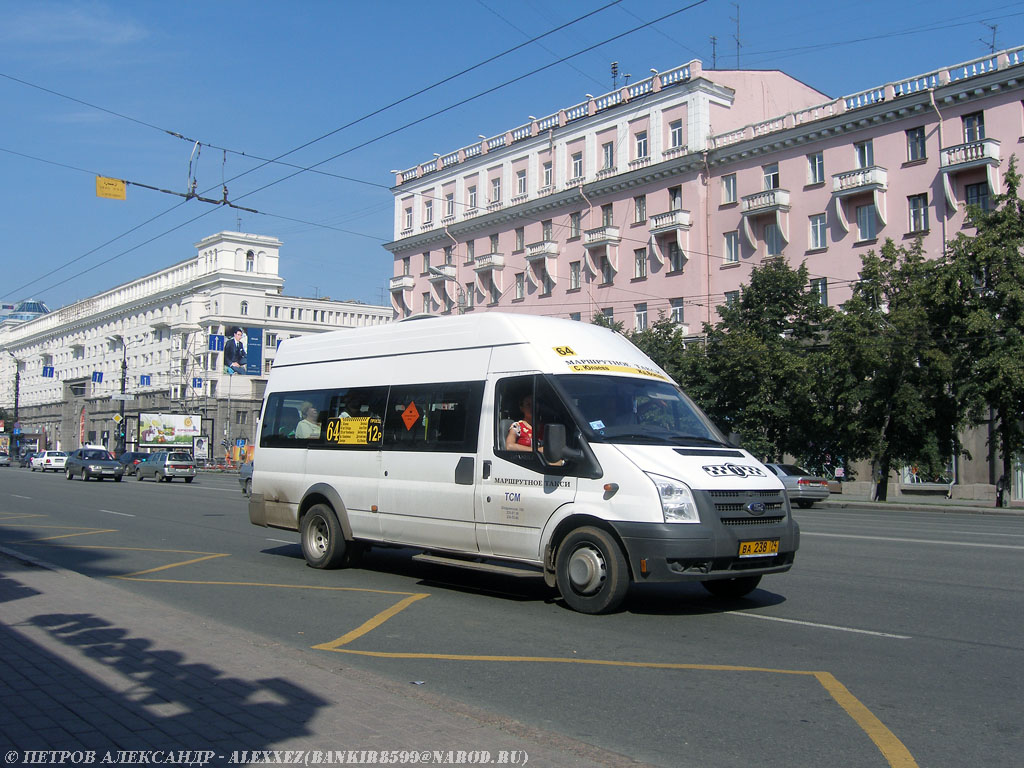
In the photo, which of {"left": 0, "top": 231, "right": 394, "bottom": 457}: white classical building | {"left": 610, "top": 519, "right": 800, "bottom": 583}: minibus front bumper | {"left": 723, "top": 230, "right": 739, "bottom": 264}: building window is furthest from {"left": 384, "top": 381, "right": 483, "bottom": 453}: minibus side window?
{"left": 0, "top": 231, "right": 394, "bottom": 457}: white classical building

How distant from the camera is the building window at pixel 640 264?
4900 cm

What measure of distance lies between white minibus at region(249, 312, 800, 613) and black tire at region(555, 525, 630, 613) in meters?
0.01

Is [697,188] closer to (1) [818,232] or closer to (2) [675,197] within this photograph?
(2) [675,197]

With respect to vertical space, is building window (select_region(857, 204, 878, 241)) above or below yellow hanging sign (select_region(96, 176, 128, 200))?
above

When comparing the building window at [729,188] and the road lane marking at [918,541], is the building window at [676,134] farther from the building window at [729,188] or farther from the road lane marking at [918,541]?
the road lane marking at [918,541]

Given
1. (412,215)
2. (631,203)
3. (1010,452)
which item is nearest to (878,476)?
(1010,452)

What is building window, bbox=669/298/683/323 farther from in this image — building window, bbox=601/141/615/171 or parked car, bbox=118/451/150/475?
parked car, bbox=118/451/150/475

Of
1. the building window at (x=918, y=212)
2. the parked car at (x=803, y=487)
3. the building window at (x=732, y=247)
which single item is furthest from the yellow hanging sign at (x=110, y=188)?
the building window at (x=732, y=247)

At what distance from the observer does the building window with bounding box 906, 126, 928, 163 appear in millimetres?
38062

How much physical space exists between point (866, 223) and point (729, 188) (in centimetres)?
776

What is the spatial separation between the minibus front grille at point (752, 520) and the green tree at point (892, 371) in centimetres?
2522

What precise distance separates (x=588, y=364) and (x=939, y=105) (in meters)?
34.4

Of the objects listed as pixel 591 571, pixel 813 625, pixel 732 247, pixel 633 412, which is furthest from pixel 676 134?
pixel 813 625

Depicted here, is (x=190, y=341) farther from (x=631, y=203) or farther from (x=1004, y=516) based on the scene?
(x=1004, y=516)
